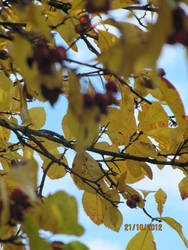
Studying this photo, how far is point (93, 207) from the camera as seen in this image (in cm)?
152

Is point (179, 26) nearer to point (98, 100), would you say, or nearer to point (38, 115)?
point (98, 100)

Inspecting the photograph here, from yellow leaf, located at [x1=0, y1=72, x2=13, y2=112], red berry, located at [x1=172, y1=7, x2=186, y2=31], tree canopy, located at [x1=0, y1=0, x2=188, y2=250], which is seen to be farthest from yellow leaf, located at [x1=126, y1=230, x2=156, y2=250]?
red berry, located at [x1=172, y1=7, x2=186, y2=31]

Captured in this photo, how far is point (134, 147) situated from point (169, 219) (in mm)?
302

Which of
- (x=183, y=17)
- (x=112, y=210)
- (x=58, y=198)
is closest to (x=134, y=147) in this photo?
(x=112, y=210)

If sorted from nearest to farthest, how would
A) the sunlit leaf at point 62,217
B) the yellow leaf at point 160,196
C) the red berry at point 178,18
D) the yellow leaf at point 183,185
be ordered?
the red berry at point 178,18, the sunlit leaf at point 62,217, the yellow leaf at point 183,185, the yellow leaf at point 160,196

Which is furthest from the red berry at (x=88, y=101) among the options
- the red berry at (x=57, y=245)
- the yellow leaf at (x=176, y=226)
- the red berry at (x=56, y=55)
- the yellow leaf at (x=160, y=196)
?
the yellow leaf at (x=160, y=196)

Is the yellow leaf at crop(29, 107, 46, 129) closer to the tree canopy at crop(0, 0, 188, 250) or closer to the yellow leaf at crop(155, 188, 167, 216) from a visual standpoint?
the tree canopy at crop(0, 0, 188, 250)

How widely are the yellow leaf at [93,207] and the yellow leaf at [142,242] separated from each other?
0.51 feet

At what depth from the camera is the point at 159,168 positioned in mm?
1356

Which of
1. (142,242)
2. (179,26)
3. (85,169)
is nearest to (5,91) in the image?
(85,169)

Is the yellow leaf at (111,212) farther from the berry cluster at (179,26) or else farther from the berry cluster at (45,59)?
the berry cluster at (179,26)

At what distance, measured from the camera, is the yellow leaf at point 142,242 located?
1.42m

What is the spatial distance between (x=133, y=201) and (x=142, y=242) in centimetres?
20

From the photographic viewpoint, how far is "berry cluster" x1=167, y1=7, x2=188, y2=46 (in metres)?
0.58
